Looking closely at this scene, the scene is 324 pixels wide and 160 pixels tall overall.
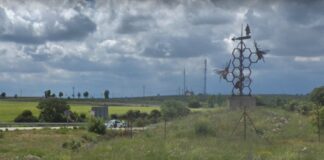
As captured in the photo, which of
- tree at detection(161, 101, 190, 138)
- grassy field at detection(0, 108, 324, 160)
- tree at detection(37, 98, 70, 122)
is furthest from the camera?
tree at detection(37, 98, 70, 122)

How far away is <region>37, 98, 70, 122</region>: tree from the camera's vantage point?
8706cm

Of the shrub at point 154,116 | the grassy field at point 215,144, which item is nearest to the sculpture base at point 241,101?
the grassy field at point 215,144

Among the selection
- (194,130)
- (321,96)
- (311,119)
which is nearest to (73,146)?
(194,130)

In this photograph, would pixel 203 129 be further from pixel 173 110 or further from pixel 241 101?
pixel 173 110

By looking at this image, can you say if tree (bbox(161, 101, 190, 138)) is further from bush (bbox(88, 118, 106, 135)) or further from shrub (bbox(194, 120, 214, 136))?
shrub (bbox(194, 120, 214, 136))

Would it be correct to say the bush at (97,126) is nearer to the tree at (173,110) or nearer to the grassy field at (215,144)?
the tree at (173,110)

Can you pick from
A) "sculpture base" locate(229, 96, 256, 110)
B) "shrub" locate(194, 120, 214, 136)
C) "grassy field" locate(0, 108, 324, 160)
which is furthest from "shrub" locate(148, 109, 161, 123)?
"sculpture base" locate(229, 96, 256, 110)

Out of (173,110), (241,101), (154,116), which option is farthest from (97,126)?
(241,101)

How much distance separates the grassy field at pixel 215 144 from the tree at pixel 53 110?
50134mm

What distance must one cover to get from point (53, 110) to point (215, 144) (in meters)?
66.2

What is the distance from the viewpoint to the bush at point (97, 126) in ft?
186

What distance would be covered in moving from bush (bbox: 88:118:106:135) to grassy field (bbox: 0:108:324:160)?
18.0 meters

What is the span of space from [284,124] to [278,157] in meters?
15.7

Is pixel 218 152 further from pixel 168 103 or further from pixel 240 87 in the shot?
pixel 168 103
